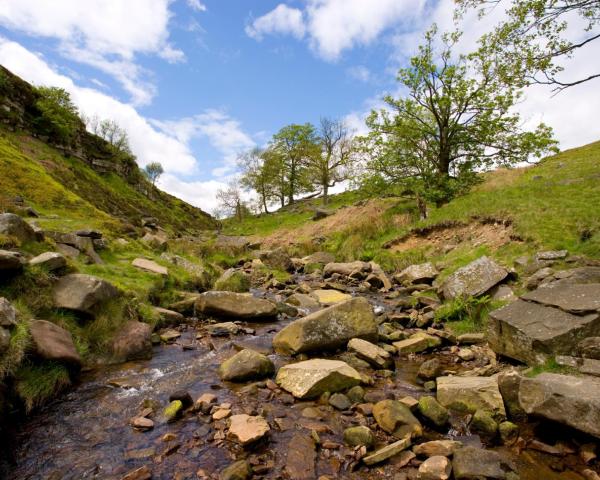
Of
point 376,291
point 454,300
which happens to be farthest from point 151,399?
point 376,291

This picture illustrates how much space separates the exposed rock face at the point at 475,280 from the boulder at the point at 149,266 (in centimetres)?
1115

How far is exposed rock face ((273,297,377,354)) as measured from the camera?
345 inches

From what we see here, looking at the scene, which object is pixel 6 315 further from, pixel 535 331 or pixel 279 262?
pixel 279 262

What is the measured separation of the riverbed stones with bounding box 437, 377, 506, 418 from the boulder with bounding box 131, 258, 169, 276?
11.3 meters

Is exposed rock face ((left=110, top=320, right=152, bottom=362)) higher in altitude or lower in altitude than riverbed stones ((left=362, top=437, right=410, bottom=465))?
higher

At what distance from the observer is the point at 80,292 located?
8.57 meters

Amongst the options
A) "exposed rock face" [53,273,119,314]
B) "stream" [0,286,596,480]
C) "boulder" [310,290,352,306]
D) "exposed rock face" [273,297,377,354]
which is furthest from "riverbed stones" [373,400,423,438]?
"boulder" [310,290,352,306]

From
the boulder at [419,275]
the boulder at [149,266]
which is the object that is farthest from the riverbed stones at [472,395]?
the boulder at [149,266]

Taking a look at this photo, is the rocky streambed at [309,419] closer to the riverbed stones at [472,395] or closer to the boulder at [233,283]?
the riverbed stones at [472,395]

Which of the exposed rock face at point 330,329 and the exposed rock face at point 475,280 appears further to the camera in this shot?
the exposed rock face at point 475,280

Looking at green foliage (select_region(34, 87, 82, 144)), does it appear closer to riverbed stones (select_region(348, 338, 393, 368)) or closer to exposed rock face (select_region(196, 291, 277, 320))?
exposed rock face (select_region(196, 291, 277, 320))

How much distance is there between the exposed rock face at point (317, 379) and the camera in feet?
21.6

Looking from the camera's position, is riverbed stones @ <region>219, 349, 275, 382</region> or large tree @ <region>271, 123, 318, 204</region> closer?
riverbed stones @ <region>219, 349, 275, 382</region>

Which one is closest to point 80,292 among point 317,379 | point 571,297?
point 317,379
